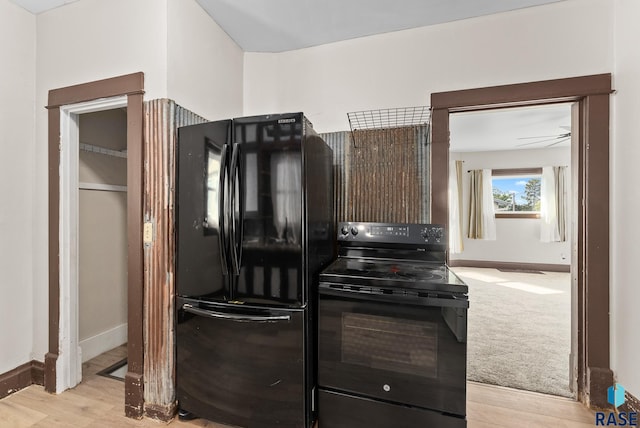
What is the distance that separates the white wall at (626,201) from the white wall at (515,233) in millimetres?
5046

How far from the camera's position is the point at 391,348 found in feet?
4.88

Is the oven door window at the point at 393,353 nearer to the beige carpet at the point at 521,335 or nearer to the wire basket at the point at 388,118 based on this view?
the beige carpet at the point at 521,335

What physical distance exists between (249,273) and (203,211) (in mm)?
456

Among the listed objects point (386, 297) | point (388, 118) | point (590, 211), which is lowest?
point (386, 297)

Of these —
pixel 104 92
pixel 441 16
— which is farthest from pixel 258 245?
pixel 441 16

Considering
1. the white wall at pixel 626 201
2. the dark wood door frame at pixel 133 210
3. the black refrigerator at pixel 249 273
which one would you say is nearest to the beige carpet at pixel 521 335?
the white wall at pixel 626 201

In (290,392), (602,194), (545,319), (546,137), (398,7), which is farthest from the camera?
(546,137)

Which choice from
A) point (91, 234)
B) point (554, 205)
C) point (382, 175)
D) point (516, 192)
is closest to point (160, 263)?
point (91, 234)

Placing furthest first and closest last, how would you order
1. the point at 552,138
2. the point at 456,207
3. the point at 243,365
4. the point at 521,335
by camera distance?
the point at 456,207, the point at 552,138, the point at 521,335, the point at 243,365

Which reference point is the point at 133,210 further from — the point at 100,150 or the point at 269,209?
the point at 100,150

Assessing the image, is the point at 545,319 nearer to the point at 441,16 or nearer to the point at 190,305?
the point at 441,16

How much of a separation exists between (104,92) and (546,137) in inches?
259

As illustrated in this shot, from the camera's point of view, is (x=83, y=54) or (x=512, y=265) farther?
(x=512, y=265)

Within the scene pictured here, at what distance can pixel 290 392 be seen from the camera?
5.02 feet
